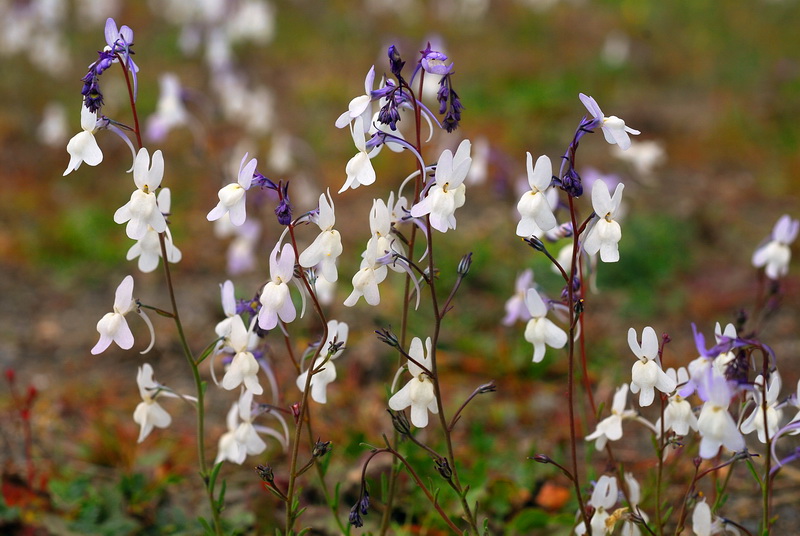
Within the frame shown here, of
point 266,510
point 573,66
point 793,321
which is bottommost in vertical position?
point 266,510

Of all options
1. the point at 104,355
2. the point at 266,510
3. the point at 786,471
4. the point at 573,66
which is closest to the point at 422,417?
the point at 266,510

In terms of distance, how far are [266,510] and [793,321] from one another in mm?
3253

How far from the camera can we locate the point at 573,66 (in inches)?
372

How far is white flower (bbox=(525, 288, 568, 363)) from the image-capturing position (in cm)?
205

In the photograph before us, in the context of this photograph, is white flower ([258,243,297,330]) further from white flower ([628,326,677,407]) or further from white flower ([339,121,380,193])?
white flower ([628,326,677,407])

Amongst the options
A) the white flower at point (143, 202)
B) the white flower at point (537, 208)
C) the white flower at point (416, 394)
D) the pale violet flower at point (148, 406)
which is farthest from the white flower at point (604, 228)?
the pale violet flower at point (148, 406)

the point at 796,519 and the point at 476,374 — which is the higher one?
the point at 476,374

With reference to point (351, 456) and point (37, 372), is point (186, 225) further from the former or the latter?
point (351, 456)

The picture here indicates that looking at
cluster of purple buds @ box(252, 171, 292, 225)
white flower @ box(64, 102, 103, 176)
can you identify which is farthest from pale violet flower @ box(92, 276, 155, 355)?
cluster of purple buds @ box(252, 171, 292, 225)

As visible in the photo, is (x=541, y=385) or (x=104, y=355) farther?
(x=104, y=355)

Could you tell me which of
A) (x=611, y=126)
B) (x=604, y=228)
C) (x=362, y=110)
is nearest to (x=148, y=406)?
(x=362, y=110)

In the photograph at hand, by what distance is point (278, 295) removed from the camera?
1.88 m

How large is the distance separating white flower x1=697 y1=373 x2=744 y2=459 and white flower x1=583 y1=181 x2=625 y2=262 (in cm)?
37

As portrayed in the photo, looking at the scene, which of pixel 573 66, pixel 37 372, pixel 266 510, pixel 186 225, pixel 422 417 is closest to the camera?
pixel 422 417
